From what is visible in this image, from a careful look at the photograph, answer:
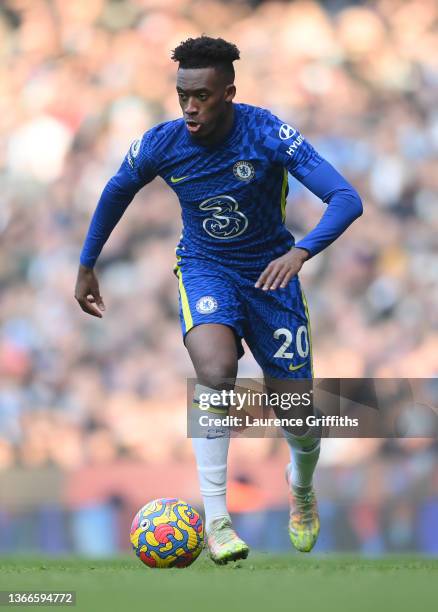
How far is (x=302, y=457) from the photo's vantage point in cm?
587

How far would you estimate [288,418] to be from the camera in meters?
5.73

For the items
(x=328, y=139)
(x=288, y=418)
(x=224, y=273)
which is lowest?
(x=288, y=418)

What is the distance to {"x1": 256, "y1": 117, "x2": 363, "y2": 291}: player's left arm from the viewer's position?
505 centimetres

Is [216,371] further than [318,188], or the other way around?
[318,188]

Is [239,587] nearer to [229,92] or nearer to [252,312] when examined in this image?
[252,312]

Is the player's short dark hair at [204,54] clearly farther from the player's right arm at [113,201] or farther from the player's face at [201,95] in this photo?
the player's right arm at [113,201]

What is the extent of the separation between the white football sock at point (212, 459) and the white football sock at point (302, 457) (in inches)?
28.6

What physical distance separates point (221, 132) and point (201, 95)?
0.76 ft

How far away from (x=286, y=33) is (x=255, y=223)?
6205 mm

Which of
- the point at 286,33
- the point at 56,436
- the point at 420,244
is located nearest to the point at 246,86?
the point at 286,33

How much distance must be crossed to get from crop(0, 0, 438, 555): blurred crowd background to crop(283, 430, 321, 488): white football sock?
3.30m

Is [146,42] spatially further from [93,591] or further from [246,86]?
[93,591]

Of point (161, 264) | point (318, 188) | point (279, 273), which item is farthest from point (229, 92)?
point (161, 264)

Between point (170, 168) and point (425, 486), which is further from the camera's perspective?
point (425, 486)
